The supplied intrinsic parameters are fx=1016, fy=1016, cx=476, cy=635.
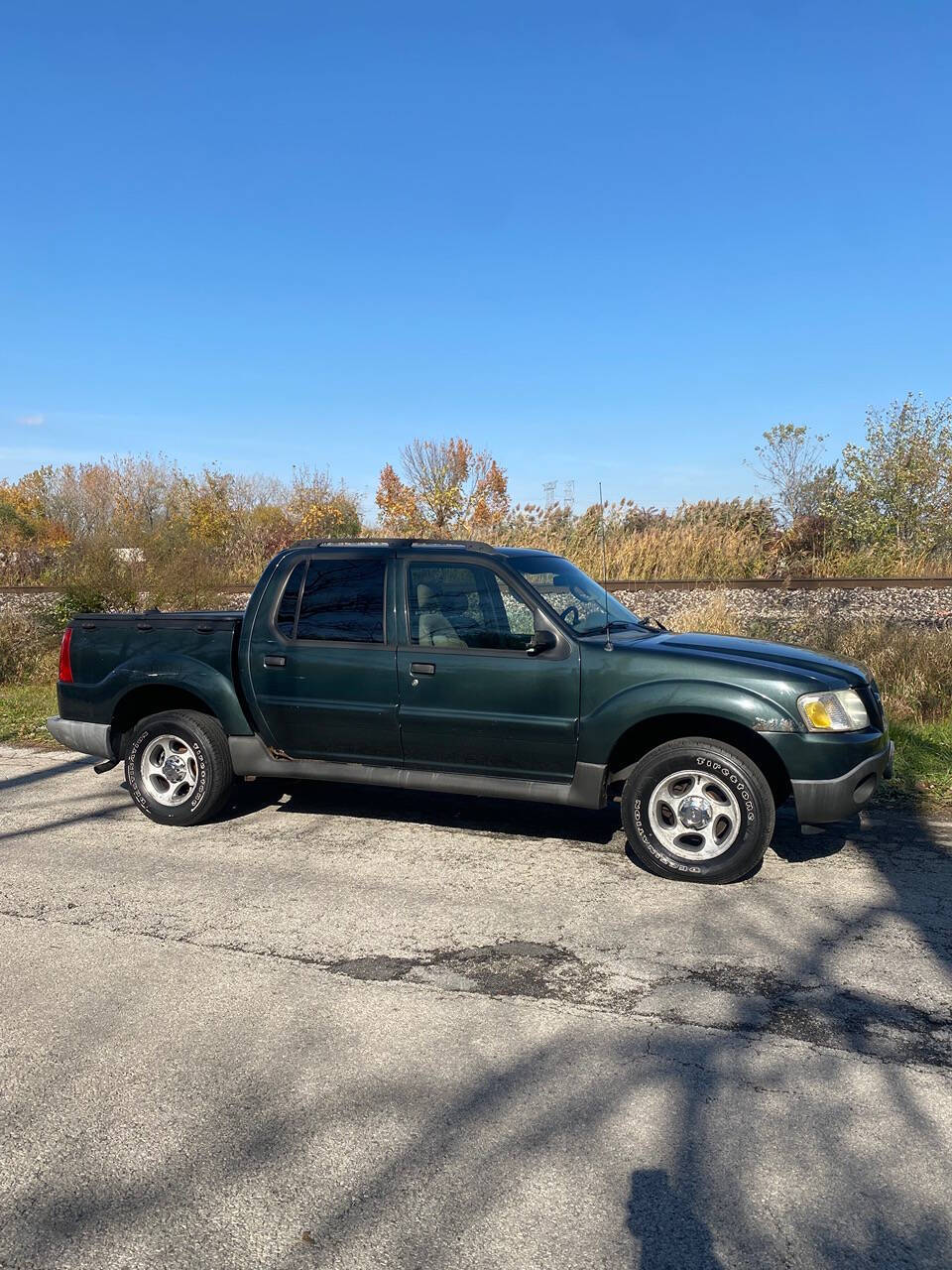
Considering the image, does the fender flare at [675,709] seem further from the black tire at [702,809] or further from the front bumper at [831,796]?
the front bumper at [831,796]

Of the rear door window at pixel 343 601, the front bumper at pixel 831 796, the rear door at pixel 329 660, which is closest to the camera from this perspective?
the front bumper at pixel 831 796

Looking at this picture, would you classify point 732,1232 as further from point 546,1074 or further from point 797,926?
point 797,926

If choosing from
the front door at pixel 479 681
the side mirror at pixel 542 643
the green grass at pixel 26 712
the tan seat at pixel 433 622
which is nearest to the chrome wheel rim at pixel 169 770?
the front door at pixel 479 681

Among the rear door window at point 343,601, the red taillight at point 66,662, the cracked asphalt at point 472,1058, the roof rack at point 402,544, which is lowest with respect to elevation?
the cracked asphalt at point 472,1058

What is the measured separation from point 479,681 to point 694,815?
1.44 m

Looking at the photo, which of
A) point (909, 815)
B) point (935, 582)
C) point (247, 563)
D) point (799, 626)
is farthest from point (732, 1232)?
point (247, 563)

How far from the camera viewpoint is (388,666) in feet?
20.3

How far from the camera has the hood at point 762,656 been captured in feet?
18.2

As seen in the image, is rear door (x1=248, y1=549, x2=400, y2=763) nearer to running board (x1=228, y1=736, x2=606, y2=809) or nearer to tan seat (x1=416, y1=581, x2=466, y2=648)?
running board (x1=228, y1=736, x2=606, y2=809)

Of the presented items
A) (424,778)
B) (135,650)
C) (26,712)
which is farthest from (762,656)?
(26,712)

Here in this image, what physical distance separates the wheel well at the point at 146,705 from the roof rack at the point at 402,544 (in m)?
1.28

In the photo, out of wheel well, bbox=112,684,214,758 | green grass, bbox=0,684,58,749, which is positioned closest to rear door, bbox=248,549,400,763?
wheel well, bbox=112,684,214,758

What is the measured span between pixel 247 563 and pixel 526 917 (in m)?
17.1

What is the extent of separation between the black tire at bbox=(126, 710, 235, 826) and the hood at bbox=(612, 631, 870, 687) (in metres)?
2.70
